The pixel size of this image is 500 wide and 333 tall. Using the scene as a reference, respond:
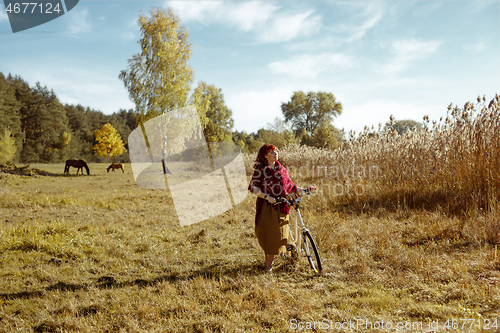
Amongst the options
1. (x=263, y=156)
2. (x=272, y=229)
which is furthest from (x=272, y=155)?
(x=272, y=229)

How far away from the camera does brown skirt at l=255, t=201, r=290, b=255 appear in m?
4.36

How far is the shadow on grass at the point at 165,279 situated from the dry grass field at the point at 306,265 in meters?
0.03

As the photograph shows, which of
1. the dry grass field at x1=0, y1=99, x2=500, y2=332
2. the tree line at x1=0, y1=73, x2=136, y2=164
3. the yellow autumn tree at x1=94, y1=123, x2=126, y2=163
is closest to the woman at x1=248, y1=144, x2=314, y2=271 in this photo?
the dry grass field at x1=0, y1=99, x2=500, y2=332

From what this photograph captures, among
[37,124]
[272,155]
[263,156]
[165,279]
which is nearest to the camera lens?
[272,155]

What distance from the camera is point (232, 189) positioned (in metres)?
14.2

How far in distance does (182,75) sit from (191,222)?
21115mm

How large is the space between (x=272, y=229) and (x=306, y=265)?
993 mm

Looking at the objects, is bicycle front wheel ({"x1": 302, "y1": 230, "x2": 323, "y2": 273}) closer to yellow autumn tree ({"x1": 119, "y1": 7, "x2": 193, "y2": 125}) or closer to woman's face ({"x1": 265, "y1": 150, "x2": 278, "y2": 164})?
woman's face ({"x1": 265, "y1": 150, "x2": 278, "y2": 164})

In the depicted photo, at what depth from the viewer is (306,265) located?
4.79 metres

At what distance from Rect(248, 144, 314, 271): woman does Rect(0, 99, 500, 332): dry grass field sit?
0.57 m

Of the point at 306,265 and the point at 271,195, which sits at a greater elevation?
the point at 271,195

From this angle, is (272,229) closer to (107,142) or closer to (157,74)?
(157,74)

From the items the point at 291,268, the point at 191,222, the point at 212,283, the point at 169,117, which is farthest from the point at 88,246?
the point at 169,117

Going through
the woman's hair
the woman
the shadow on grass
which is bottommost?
the shadow on grass
